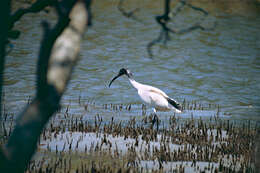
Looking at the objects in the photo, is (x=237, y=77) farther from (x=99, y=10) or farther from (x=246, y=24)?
(x=99, y=10)

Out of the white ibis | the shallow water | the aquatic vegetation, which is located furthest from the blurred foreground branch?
the shallow water

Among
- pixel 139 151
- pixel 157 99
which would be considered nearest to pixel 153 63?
pixel 157 99

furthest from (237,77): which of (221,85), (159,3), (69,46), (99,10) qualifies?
(69,46)

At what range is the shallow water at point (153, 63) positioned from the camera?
71.6ft

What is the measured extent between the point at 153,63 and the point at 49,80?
A: 3104 centimetres

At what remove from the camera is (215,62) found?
34.0m

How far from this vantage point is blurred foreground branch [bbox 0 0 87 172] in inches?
112

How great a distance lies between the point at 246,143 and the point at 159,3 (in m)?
37.2

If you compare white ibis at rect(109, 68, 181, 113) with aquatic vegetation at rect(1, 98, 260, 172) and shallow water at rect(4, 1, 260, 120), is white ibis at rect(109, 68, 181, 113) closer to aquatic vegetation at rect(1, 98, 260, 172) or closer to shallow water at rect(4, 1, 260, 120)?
aquatic vegetation at rect(1, 98, 260, 172)

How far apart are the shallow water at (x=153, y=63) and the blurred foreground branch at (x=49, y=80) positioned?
454 inches

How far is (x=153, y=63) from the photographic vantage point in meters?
33.8

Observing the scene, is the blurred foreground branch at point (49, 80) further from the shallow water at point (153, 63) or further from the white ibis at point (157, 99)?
the shallow water at point (153, 63)

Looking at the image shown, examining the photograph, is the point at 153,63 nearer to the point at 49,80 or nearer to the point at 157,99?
the point at 157,99

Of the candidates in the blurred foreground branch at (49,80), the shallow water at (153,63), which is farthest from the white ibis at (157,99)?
the blurred foreground branch at (49,80)
